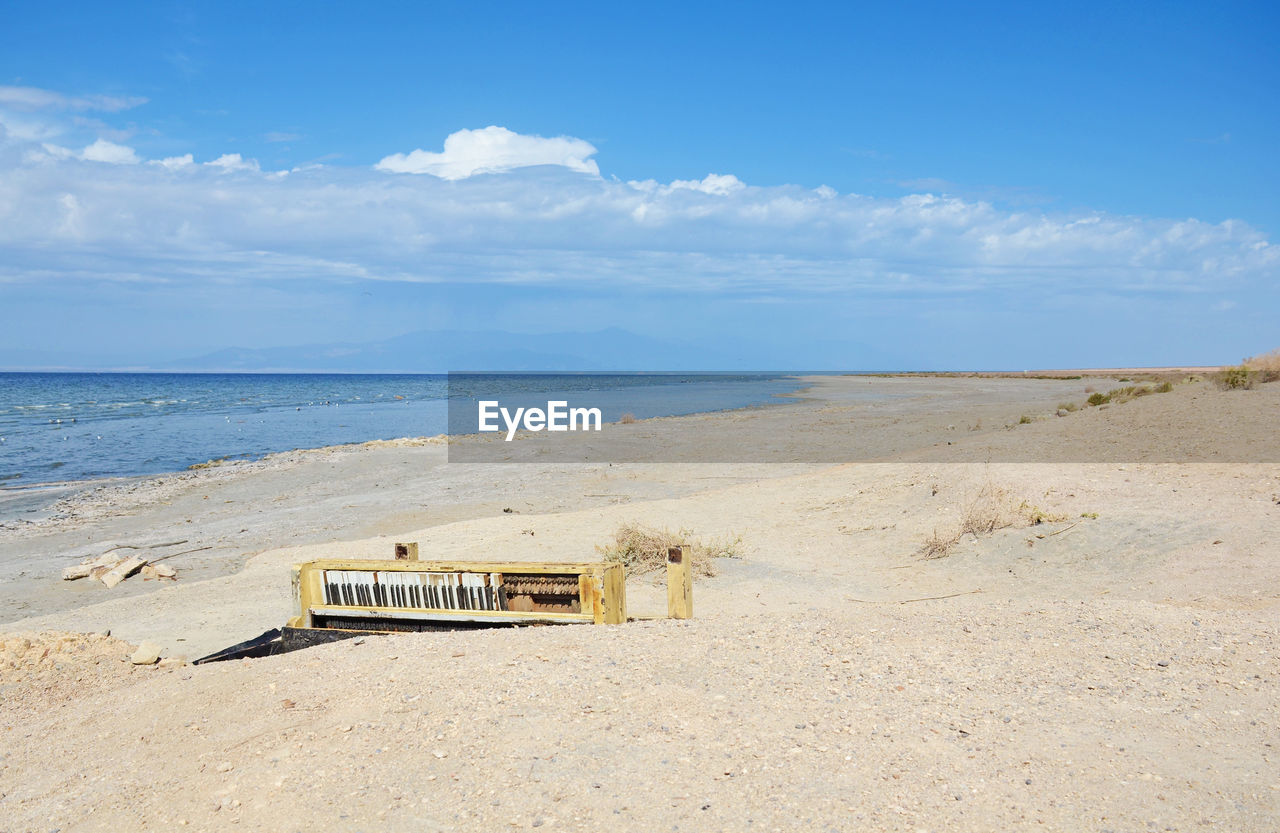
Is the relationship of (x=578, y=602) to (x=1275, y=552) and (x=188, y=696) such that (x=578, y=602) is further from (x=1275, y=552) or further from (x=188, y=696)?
(x=1275, y=552)

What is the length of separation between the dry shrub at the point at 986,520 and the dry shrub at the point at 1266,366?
12.4 meters

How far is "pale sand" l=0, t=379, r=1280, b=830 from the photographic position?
405 centimetres

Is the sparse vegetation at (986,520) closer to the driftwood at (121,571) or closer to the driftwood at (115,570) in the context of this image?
the driftwood at (115,570)

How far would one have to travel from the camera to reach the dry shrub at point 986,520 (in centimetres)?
1063

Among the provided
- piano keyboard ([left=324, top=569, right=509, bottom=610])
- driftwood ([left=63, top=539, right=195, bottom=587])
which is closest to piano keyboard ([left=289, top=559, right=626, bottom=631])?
piano keyboard ([left=324, top=569, right=509, bottom=610])

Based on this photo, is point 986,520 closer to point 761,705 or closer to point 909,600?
point 909,600

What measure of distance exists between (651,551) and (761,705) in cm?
556

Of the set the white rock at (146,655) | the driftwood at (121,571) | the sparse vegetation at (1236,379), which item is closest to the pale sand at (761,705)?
the white rock at (146,655)

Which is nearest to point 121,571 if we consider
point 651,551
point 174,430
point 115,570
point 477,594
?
point 115,570

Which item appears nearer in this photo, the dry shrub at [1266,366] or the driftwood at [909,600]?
the driftwood at [909,600]

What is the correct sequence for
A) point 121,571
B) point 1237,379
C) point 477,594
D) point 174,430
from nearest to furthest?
point 477,594, point 121,571, point 1237,379, point 174,430

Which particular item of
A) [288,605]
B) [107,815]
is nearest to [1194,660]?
[107,815]

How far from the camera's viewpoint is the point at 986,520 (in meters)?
10.8

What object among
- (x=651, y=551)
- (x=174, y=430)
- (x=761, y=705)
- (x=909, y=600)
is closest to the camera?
(x=761, y=705)
